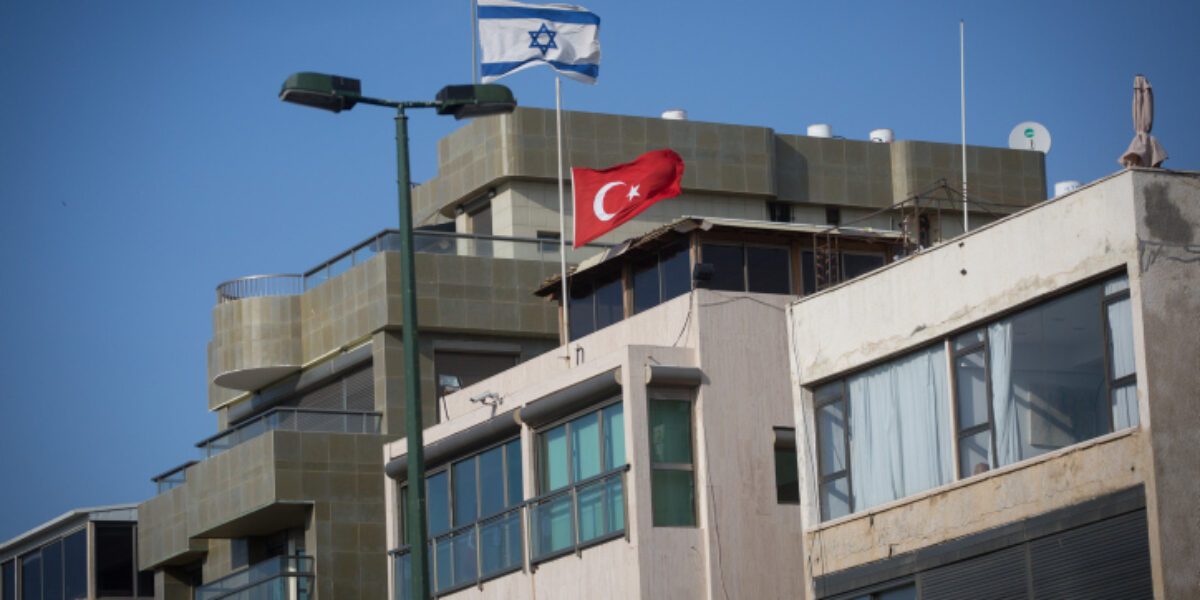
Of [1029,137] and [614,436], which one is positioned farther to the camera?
[1029,137]

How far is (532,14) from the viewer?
38.8 metres

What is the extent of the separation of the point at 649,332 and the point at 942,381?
24.7 feet

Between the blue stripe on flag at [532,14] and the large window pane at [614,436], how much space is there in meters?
9.23

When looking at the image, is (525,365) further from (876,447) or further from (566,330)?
(876,447)

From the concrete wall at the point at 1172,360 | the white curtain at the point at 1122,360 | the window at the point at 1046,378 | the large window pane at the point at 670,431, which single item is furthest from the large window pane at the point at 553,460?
the concrete wall at the point at 1172,360

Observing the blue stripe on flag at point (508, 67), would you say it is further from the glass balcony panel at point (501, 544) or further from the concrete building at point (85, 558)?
the concrete building at point (85, 558)

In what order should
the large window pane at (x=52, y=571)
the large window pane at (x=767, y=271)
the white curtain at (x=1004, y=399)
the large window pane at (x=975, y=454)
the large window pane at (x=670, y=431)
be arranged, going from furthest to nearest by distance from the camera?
the large window pane at (x=52, y=571), the large window pane at (x=767, y=271), the large window pane at (x=670, y=431), the large window pane at (x=975, y=454), the white curtain at (x=1004, y=399)

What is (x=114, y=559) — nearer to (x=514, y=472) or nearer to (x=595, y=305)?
(x=595, y=305)

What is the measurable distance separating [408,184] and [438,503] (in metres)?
14.1

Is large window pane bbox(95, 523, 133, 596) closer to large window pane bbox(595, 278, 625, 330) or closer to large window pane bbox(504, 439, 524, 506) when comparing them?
large window pane bbox(595, 278, 625, 330)

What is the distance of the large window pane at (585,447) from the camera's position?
107 feet

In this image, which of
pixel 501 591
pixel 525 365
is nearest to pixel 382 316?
pixel 525 365

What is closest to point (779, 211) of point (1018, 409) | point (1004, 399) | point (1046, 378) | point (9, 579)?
point (9, 579)

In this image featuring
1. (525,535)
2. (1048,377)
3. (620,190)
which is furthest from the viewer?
(620,190)
